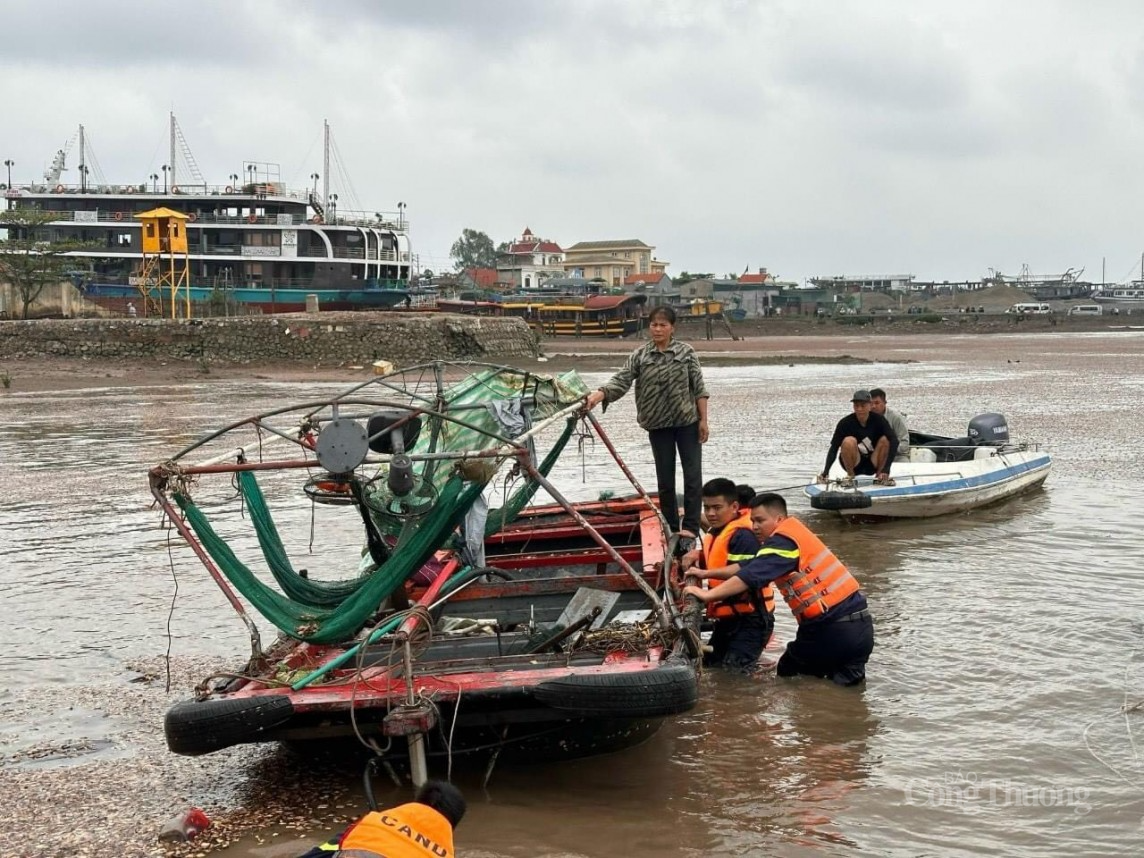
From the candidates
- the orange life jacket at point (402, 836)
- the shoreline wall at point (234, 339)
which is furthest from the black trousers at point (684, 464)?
the shoreline wall at point (234, 339)

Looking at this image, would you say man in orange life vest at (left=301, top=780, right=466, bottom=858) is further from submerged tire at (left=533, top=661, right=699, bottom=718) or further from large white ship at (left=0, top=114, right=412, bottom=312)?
large white ship at (left=0, top=114, right=412, bottom=312)

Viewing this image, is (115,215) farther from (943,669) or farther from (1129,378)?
(943,669)

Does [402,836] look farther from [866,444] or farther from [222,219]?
[222,219]

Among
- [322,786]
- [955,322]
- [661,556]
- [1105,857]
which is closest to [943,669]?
[661,556]

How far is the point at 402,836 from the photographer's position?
363cm

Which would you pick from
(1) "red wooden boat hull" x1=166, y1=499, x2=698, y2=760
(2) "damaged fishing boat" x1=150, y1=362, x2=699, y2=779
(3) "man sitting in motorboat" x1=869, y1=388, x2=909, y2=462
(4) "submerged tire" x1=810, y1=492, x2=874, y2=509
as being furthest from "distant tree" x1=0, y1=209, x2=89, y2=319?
(1) "red wooden boat hull" x1=166, y1=499, x2=698, y2=760

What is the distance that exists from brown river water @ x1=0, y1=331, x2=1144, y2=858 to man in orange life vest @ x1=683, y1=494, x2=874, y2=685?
0.17 m

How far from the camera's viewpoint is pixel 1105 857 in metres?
5.18

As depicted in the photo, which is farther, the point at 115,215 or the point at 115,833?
the point at 115,215

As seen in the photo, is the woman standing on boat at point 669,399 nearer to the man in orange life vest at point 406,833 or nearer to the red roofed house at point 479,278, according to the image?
the man in orange life vest at point 406,833

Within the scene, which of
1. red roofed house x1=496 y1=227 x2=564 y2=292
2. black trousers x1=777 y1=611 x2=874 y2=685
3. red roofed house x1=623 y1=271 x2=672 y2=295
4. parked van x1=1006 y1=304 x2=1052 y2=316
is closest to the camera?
black trousers x1=777 y1=611 x2=874 y2=685

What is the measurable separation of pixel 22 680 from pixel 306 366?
31.9 meters

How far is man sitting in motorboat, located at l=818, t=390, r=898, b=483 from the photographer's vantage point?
12.6 metres

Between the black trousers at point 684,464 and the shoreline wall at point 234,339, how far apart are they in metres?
31.0
